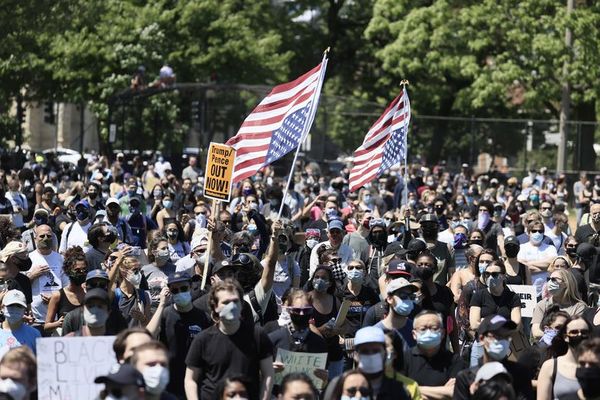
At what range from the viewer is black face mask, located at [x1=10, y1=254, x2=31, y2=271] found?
11897 mm

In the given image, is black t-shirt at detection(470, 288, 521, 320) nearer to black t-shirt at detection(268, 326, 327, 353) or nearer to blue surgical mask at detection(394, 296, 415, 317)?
blue surgical mask at detection(394, 296, 415, 317)

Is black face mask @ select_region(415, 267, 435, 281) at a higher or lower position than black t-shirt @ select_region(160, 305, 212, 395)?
higher

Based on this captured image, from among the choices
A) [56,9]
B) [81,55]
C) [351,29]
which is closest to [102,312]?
[56,9]

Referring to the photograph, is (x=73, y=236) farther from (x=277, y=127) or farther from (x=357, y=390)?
(x=357, y=390)

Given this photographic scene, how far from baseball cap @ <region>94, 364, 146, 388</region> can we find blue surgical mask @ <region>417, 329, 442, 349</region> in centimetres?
229

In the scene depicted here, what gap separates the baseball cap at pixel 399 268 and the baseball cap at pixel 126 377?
3.97 m

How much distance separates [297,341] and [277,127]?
4949 millimetres

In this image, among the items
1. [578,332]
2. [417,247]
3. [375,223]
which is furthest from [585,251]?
[578,332]

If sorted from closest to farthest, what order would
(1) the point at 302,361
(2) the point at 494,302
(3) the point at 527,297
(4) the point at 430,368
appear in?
(4) the point at 430,368
(1) the point at 302,361
(2) the point at 494,302
(3) the point at 527,297

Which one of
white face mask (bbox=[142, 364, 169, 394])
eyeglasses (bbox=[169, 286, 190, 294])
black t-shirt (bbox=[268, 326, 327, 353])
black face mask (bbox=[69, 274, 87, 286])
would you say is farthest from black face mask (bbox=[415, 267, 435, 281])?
white face mask (bbox=[142, 364, 169, 394])

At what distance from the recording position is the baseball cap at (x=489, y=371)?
786 centimetres

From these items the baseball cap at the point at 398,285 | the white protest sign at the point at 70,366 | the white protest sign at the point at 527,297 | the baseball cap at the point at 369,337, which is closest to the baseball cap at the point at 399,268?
the baseball cap at the point at 398,285

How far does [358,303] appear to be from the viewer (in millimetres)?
11344

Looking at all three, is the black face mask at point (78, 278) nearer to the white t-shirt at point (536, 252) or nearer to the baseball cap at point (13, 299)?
the baseball cap at point (13, 299)
